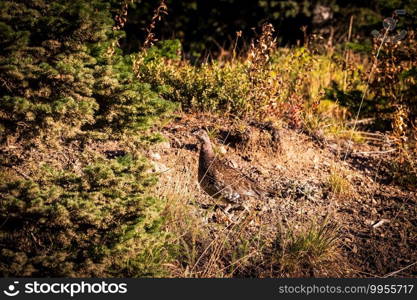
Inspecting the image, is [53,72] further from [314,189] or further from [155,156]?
[314,189]

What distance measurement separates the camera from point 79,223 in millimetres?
2865

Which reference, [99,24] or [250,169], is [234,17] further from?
[99,24]

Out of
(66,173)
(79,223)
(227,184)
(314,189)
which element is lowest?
(314,189)

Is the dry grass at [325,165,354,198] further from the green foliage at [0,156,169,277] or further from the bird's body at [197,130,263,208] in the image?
the green foliage at [0,156,169,277]

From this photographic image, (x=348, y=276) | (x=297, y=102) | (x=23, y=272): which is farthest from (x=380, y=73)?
(x=23, y=272)

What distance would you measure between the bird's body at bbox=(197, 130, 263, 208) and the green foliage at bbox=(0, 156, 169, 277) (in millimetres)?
1332

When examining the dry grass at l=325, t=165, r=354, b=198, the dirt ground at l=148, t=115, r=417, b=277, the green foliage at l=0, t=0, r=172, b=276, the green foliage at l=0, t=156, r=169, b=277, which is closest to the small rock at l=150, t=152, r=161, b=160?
the dirt ground at l=148, t=115, r=417, b=277

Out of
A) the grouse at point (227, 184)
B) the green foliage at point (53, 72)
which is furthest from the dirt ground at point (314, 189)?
the green foliage at point (53, 72)

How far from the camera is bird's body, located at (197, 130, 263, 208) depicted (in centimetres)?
435

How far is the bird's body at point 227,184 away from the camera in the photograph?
4.35 metres

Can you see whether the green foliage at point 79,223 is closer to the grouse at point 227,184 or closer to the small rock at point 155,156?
the grouse at point 227,184

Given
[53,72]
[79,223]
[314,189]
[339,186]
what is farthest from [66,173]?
[339,186]

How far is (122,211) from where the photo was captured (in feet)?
9.46

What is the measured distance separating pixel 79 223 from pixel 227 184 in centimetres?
177
